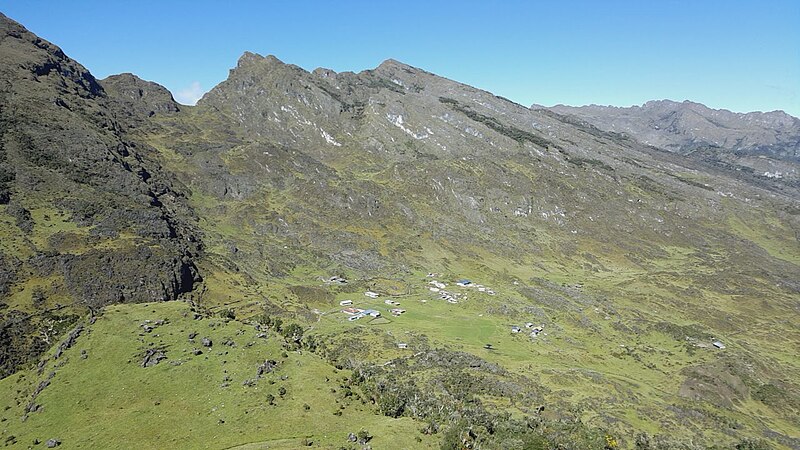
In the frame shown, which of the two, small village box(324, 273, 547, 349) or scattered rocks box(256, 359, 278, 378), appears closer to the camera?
scattered rocks box(256, 359, 278, 378)

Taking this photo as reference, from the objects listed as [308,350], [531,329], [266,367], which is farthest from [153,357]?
[531,329]

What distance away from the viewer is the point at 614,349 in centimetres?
15525

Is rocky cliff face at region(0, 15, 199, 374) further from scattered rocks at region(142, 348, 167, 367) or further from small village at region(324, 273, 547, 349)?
small village at region(324, 273, 547, 349)

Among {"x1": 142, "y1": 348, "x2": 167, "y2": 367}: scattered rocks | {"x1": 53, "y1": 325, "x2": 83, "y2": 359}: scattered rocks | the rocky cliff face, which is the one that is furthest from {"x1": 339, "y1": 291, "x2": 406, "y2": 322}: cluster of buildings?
{"x1": 53, "y1": 325, "x2": 83, "y2": 359}: scattered rocks

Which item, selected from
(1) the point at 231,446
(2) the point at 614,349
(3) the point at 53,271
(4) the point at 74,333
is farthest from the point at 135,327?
(2) the point at 614,349

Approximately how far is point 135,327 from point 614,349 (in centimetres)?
14324

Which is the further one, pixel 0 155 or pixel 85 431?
pixel 0 155

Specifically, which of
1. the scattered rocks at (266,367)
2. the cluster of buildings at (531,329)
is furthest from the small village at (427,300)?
the scattered rocks at (266,367)

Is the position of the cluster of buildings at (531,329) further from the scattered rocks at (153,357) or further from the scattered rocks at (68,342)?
the scattered rocks at (68,342)

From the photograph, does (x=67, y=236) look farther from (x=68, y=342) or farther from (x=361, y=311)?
(x=361, y=311)

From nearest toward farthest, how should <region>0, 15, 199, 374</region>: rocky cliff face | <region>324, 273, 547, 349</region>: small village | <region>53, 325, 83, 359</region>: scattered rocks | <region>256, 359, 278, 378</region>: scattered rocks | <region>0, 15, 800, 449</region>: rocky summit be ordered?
<region>0, 15, 800, 449</region>: rocky summit → <region>256, 359, 278, 378</region>: scattered rocks → <region>53, 325, 83, 359</region>: scattered rocks → <region>0, 15, 199, 374</region>: rocky cliff face → <region>324, 273, 547, 349</region>: small village

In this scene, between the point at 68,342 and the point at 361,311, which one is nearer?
the point at 68,342

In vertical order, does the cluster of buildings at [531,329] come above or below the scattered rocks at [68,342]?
below

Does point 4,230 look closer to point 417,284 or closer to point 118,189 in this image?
point 118,189
